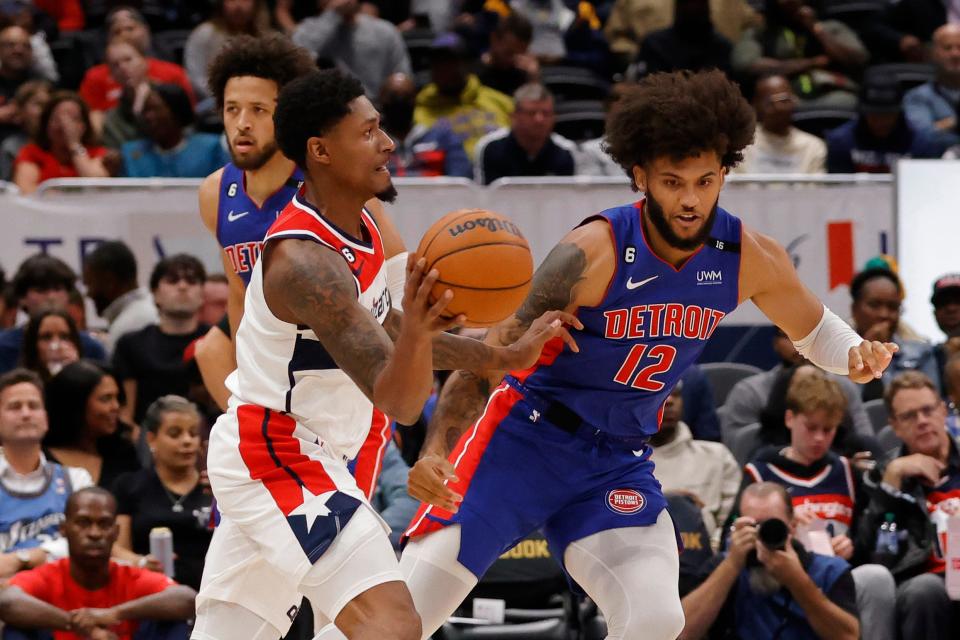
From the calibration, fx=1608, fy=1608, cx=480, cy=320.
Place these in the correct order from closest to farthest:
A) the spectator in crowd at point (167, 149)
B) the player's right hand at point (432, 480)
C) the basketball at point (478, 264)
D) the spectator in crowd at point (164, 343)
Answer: the basketball at point (478, 264)
the player's right hand at point (432, 480)
the spectator in crowd at point (164, 343)
the spectator in crowd at point (167, 149)

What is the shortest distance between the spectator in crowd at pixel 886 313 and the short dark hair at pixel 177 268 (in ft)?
13.2

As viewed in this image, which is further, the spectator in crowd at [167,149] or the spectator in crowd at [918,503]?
the spectator in crowd at [167,149]

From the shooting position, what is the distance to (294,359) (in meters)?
4.95

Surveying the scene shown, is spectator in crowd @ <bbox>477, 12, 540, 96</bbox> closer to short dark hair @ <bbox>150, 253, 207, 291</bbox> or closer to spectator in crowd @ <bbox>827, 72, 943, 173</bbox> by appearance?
spectator in crowd @ <bbox>827, 72, 943, 173</bbox>

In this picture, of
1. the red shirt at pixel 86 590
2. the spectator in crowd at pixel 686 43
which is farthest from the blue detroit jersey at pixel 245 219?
the spectator in crowd at pixel 686 43

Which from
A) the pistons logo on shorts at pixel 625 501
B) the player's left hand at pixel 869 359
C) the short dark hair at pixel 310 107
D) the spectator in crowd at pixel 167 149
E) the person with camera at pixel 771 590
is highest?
the short dark hair at pixel 310 107

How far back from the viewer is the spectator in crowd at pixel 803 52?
13.9 metres

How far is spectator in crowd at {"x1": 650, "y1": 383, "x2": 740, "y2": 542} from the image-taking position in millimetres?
8602

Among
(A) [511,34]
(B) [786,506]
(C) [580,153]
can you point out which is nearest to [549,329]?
(B) [786,506]

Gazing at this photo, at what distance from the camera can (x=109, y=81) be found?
13.3 metres

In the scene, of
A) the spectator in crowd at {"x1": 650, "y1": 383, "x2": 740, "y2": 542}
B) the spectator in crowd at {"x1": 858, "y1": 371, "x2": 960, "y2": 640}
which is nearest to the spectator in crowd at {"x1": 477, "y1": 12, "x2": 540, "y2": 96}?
the spectator in crowd at {"x1": 650, "y1": 383, "x2": 740, "y2": 542}

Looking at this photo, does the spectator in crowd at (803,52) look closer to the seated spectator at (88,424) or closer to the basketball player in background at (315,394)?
the seated spectator at (88,424)

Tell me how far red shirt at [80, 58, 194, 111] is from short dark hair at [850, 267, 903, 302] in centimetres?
586

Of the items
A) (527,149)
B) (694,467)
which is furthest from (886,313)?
(527,149)
